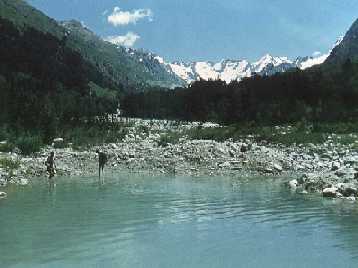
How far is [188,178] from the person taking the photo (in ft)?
131

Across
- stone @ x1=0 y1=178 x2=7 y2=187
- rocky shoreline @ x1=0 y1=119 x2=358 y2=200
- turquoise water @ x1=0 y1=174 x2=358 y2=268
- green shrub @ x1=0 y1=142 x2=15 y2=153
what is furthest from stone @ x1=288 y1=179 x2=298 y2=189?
green shrub @ x1=0 y1=142 x2=15 y2=153

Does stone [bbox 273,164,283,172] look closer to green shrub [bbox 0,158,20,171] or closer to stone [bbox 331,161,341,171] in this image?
stone [bbox 331,161,341,171]

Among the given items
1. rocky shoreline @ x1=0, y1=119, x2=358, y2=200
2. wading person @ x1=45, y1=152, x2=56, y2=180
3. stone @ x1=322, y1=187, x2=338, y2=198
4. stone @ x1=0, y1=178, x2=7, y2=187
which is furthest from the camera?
wading person @ x1=45, y1=152, x2=56, y2=180

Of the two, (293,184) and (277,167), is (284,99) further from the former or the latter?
(293,184)

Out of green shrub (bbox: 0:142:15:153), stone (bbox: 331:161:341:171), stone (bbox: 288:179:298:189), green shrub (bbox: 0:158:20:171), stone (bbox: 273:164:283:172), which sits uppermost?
green shrub (bbox: 0:142:15:153)

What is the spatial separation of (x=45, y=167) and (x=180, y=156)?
1338 cm

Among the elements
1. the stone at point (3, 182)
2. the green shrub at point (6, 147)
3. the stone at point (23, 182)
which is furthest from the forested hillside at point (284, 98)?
the stone at point (3, 182)

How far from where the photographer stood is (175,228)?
2077 cm

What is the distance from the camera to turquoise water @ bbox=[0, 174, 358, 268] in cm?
1617

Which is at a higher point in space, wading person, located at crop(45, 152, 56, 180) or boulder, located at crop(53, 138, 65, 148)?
boulder, located at crop(53, 138, 65, 148)

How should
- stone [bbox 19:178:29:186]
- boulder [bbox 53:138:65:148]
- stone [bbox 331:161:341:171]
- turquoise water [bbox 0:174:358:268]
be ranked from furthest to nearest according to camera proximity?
boulder [bbox 53:138:65:148], stone [bbox 331:161:341:171], stone [bbox 19:178:29:186], turquoise water [bbox 0:174:358:268]

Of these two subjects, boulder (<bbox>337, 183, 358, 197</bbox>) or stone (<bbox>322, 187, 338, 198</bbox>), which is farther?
stone (<bbox>322, 187, 338, 198</bbox>)

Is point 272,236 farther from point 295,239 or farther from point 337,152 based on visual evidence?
point 337,152

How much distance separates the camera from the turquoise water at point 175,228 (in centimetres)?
1617
